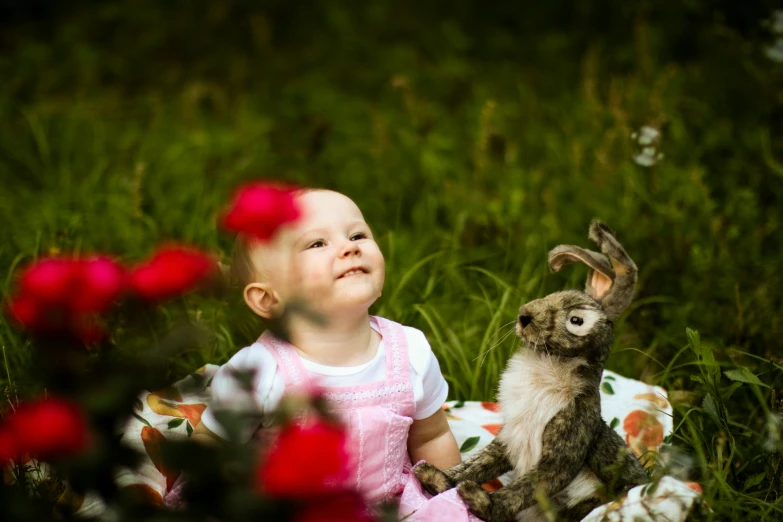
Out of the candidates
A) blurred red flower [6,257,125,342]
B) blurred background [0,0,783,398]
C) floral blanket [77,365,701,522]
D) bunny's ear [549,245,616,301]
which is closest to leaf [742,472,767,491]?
floral blanket [77,365,701,522]

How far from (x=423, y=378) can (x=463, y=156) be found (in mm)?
2374

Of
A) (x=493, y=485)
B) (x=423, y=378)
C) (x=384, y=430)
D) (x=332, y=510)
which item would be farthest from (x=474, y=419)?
(x=332, y=510)

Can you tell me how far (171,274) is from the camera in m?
1.15

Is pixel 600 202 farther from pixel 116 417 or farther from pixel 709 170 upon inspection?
pixel 116 417

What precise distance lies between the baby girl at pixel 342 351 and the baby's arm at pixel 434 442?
0.10 meters

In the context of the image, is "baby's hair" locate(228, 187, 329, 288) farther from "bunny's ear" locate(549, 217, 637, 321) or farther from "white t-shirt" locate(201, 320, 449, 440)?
"bunny's ear" locate(549, 217, 637, 321)

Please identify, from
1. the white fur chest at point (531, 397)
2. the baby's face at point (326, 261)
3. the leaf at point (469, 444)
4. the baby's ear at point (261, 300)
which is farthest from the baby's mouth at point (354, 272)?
the leaf at point (469, 444)

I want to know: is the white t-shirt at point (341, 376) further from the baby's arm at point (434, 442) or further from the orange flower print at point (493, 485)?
the orange flower print at point (493, 485)

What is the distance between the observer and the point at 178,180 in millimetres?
4195

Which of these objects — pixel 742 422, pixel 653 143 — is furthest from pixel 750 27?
pixel 742 422

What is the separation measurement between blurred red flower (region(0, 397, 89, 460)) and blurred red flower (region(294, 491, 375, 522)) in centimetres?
30

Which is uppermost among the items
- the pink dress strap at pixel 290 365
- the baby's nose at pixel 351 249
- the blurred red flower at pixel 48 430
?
the blurred red flower at pixel 48 430

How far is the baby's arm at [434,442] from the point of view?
7.14 feet

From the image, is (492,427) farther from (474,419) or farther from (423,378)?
(423,378)
